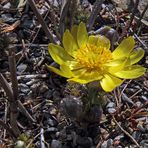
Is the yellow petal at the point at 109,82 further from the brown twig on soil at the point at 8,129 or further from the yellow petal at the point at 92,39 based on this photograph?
the brown twig on soil at the point at 8,129

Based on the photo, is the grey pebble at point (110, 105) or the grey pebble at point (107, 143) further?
the grey pebble at point (110, 105)

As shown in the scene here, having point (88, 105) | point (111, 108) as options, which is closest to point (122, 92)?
point (111, 108)

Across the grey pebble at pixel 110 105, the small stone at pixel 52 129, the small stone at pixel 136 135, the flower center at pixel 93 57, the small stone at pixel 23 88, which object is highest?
the flower center at pixel 93 57

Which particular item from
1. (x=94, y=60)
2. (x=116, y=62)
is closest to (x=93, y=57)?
(x=94, y=60)

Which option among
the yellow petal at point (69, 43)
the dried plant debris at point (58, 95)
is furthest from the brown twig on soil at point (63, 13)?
the yellow petal at point (69, 43)

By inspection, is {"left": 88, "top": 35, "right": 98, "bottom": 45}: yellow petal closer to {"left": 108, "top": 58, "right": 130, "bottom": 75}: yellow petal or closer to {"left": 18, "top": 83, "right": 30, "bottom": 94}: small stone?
{"left": 108, "top": 58, "right": 130, "bottom": 75}: yellow petal

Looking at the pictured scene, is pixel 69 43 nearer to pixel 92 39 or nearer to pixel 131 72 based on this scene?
pixel 92 39

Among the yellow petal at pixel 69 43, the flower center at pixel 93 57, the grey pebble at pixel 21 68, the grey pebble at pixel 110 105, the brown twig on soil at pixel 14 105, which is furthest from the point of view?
the grey pebble at pixel 21 68

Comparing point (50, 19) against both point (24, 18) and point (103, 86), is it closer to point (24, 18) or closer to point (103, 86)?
point (24, 18)
